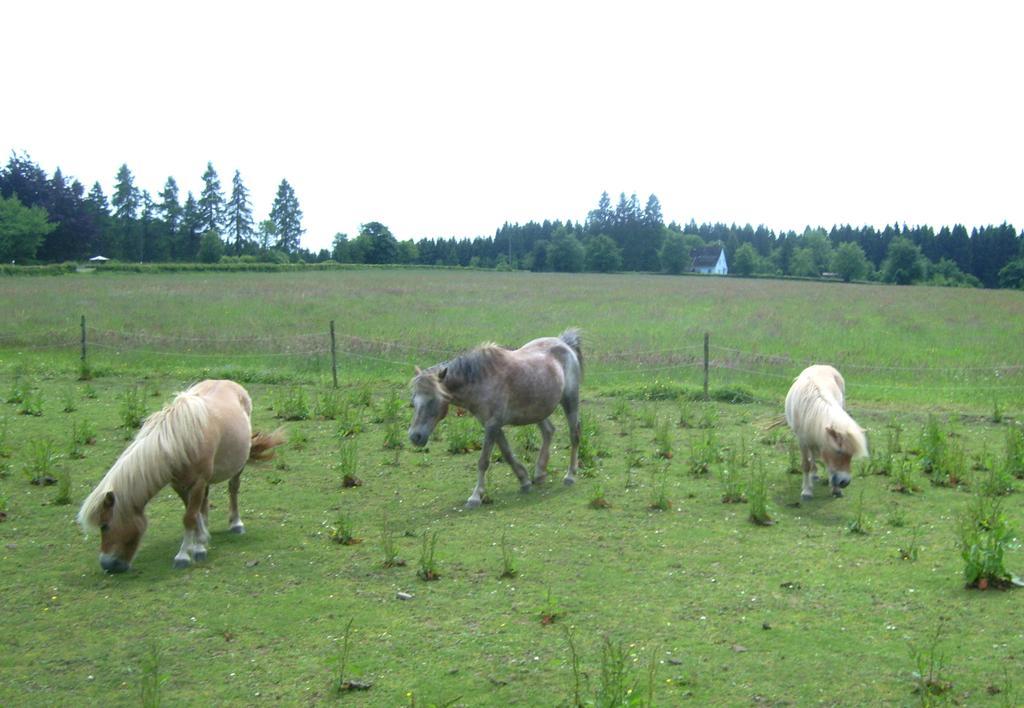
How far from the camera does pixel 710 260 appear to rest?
101938 mm

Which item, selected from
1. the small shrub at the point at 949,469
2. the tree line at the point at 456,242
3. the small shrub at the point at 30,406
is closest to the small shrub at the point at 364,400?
the small shrub at the point at 30,406

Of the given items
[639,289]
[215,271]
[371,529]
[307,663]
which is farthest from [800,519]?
[215,271]

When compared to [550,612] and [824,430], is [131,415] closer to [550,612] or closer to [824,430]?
[550,612]

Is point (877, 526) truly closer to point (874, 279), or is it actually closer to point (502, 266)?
point (502, 266)

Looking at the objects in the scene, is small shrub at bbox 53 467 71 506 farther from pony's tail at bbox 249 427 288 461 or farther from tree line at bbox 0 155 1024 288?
tree line at bbox 0 155 1024 288

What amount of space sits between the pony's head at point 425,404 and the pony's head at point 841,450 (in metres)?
3.95

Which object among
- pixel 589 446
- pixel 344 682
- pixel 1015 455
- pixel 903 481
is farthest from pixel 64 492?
pixel 1015 455

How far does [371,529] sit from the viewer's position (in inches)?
300

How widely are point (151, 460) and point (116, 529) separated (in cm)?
57

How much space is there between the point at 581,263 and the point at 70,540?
85.0 metres

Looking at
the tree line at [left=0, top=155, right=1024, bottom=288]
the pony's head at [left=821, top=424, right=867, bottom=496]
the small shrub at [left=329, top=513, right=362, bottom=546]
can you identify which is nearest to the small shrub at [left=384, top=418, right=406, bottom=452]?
the small shrub at [left=329, top=513, right=362, bottom=546]

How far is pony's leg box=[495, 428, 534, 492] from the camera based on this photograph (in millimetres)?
8828

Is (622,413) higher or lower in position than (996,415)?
lower

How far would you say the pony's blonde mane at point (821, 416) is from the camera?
8.14 metres
